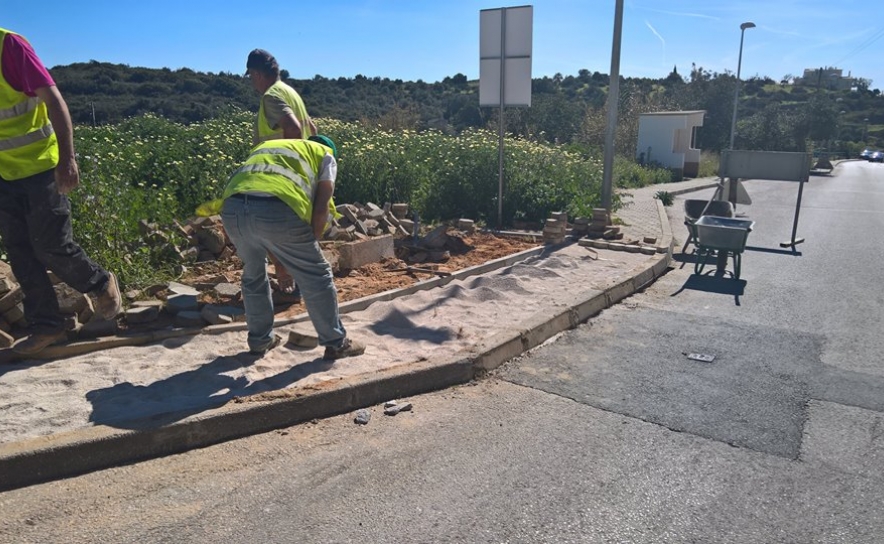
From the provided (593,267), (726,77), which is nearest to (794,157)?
(593,267)

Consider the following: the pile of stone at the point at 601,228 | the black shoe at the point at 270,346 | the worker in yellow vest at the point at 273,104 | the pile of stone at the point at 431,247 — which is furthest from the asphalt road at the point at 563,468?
the pile of stone at the point at 601,228

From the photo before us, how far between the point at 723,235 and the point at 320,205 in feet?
19.2

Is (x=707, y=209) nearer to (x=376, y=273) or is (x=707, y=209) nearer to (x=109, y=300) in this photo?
(x=376, y=273)

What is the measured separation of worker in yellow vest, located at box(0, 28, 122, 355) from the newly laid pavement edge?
1.23 m

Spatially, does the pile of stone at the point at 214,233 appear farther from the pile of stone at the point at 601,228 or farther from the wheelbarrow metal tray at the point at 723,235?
the wheelbarrow metal tray at the point at 723,235

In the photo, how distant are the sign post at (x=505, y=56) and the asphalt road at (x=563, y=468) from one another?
18.1ft

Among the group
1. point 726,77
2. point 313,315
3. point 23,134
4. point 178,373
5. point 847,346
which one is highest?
point 726,77

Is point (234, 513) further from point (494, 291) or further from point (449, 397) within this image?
point (494, 291)

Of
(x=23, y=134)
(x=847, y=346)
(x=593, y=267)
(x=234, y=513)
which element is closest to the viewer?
(x=234, y=513)

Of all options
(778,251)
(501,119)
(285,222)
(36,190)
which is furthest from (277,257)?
(778,251)

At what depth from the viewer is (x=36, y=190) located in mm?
3951

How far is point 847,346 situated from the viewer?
18.7 ft

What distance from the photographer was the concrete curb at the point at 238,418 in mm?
3215

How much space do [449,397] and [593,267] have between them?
4.27 m
